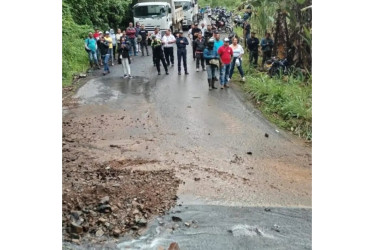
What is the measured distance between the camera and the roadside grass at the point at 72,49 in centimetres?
1614

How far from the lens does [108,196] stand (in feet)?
Answer: 22.1

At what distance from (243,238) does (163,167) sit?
257 cm

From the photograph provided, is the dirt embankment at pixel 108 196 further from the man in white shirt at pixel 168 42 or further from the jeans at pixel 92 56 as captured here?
the jeans at pixel 92 56

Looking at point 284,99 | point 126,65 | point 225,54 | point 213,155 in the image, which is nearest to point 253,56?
point 225,54

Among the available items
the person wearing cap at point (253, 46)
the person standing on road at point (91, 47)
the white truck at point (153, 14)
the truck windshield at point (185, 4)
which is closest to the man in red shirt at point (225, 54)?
the person wearing cap at point (253, 46)

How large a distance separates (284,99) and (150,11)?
14.2m

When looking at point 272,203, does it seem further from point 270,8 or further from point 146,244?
point 270,8

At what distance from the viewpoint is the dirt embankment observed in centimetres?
597

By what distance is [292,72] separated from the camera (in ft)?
46.1

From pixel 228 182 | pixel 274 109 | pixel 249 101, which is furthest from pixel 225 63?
pixel 228 182

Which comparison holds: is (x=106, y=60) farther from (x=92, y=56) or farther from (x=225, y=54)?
(x=225, y=54)

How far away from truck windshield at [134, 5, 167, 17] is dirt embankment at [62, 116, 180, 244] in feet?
54.0

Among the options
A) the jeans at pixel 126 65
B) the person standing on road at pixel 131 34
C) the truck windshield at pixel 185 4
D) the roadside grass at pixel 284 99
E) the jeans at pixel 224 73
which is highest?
the truck windshield at pixel 185 4

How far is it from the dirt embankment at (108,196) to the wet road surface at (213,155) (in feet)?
0.82
